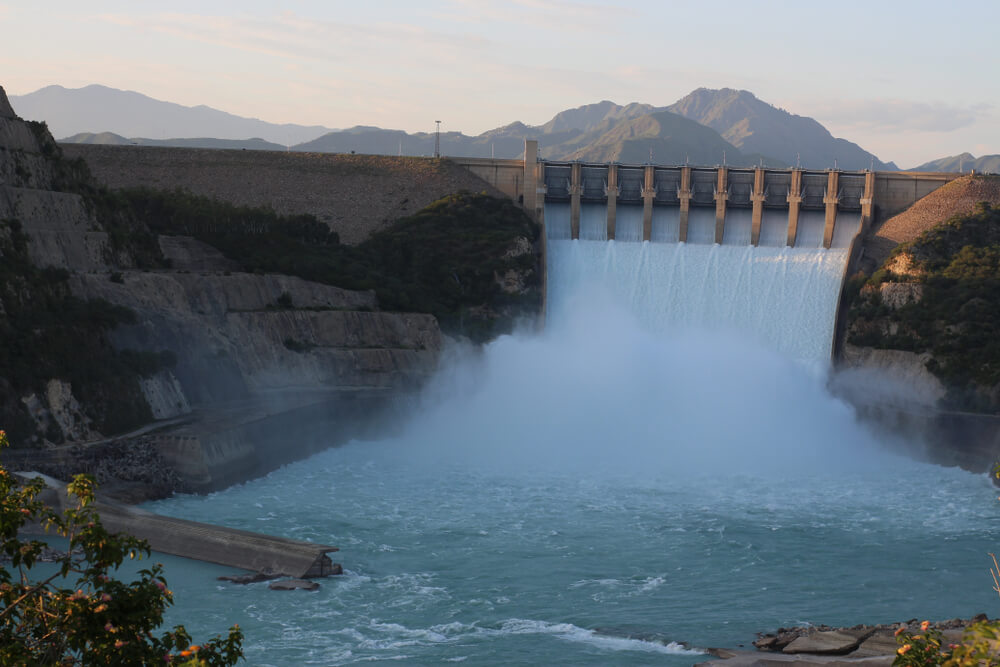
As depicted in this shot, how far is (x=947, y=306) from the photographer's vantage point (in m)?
65.2

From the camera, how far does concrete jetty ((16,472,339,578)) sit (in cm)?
3600

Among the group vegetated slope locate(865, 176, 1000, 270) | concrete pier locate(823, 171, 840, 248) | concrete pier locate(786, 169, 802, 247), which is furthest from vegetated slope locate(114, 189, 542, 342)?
→ vegetated slope locate(865, 176, 1000, 270)

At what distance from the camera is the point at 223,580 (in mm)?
35250

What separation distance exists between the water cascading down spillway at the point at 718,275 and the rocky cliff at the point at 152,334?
12763mm

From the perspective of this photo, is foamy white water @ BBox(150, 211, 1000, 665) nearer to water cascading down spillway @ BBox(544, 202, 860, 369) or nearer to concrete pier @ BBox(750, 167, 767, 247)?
water cascading down spillway @ BBox(544, 202, 860, 369)

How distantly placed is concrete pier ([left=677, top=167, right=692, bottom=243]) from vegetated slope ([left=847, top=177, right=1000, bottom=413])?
1213cm

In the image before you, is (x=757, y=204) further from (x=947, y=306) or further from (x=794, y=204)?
(x=947, y=306)

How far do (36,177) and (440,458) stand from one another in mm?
24313

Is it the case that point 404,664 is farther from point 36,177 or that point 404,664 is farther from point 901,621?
point 36,177

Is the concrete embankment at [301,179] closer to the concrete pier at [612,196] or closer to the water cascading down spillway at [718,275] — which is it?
the concrete pier at [612,196]

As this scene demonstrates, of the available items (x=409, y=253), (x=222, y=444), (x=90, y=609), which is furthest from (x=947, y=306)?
(x=90, y=609)

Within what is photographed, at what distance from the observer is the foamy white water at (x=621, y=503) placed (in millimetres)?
31969

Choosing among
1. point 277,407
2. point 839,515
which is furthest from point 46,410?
point 839,515

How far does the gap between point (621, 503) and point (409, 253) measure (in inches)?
1316
